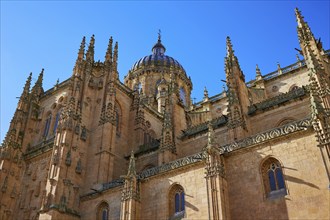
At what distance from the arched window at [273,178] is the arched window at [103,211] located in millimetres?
10296

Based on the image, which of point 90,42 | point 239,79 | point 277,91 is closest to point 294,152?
point 239,79

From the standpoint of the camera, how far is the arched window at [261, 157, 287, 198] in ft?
54.6

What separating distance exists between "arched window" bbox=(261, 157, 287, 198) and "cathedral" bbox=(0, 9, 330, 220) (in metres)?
0.05

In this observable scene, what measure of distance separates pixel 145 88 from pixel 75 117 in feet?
72.5

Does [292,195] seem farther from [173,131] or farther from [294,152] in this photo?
[173,131]

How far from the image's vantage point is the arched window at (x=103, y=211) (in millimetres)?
22319

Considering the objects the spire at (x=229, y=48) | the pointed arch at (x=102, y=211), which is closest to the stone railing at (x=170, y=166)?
the pointed arch at (x=102, y=211)

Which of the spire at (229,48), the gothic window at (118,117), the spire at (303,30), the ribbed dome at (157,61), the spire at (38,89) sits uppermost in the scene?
the ribbed dome at (157,61)

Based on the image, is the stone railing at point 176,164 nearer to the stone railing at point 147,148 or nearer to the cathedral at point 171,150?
the cathedral at point 171,150

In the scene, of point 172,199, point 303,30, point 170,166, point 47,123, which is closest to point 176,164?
point 170,166

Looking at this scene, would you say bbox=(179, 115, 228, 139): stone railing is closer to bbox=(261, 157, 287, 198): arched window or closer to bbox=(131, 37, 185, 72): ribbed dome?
bbox=(261, 157, 287, 198): arched window

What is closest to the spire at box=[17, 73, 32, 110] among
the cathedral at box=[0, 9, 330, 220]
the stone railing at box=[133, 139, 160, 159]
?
the cathedral at box=[0, 9, 330, 220]

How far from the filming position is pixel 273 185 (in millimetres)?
16969

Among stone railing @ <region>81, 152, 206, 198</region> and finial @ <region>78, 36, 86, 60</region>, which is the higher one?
finial @ <region>78, 36, 86, 60</region>
